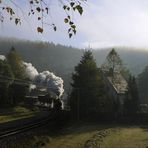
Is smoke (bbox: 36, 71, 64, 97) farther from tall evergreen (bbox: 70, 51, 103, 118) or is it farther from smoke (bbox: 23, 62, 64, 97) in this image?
tall evergreen (bbox: 70, 51, 103, 118)

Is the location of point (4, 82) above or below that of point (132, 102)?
above

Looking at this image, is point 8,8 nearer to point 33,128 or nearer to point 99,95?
point 33,128

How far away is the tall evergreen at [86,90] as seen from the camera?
232 ft

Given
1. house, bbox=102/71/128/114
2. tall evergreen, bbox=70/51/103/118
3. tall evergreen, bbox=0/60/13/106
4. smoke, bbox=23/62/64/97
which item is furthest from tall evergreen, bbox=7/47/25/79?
tall evergreen, bbox=70/51/103/118

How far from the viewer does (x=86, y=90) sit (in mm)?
70812

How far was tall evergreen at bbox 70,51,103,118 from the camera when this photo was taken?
70.8m

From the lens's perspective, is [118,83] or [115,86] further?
[118,83]

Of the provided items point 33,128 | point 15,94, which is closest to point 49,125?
point 33,128

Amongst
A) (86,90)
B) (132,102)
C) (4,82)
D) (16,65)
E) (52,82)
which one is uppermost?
(16,65)

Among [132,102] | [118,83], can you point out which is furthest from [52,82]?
[132,102]

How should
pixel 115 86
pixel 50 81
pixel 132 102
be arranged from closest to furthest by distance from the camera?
pixel 132 102 → pixel 115 86 → pixel 50 81

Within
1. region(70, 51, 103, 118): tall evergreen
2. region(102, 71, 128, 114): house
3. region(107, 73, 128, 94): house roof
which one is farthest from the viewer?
region(107, 73, 128, 94): house roof

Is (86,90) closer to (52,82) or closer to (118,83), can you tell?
(118,83)

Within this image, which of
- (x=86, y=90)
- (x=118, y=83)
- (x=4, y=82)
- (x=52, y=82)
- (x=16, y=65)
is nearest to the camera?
(x=86, y=90)
